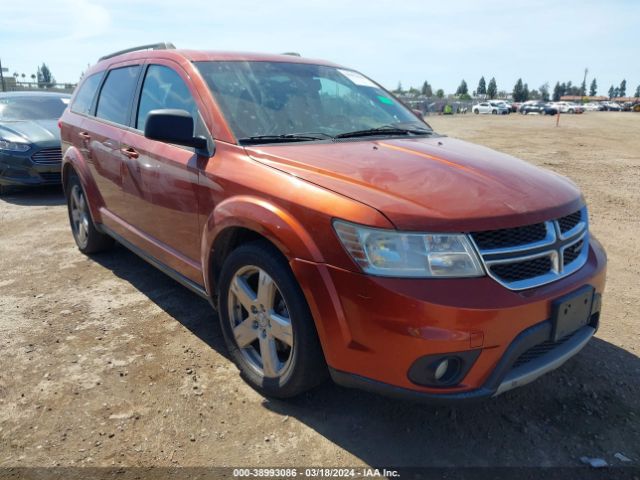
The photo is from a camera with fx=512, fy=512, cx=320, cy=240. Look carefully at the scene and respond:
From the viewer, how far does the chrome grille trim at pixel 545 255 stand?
212cm

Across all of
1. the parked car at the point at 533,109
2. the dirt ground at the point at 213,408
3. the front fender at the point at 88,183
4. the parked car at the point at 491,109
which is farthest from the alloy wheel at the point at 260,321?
the parked car at the point at 533,109

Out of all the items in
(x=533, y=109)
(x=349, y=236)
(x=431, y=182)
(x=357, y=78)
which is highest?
(x=357, y=78)

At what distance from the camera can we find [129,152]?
12.2 ft

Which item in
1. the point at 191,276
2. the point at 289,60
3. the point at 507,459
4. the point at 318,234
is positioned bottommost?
the point at 507,459

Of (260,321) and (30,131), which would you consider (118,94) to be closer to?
(260,321)

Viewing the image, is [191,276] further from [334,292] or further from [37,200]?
[37,200]

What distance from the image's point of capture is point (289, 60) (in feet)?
12.1

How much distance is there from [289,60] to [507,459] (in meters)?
2.88

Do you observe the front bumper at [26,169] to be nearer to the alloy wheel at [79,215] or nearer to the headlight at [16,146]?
the headlight at [16,146]

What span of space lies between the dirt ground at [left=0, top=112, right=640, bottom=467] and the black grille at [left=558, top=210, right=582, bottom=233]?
3.12ft

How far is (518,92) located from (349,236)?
133m

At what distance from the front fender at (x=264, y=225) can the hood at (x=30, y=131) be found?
640cm

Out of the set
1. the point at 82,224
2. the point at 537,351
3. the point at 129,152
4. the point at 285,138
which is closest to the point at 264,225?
the point at 285,138

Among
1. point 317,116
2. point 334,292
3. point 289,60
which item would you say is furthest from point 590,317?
point 289,60
